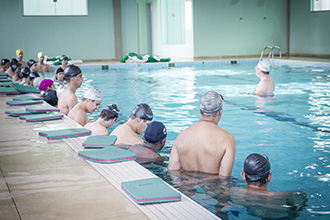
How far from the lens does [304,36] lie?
21062mm

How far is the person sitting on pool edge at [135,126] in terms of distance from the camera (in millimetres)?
4996

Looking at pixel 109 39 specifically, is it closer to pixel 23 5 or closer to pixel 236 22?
pixel 23 5

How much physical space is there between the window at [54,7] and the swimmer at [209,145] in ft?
61.2

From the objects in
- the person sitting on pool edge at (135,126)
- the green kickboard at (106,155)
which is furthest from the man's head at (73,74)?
the green kickboard at (106,155)

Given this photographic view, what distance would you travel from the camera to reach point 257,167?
3.44 m

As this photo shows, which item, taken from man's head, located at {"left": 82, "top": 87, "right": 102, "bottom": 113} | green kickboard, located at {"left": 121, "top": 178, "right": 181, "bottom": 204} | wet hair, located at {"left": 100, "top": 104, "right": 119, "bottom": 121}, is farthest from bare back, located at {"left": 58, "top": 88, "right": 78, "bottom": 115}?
green kickboard, located at {"left": 121, "top": 178, "right": 181, "bottom": 204}

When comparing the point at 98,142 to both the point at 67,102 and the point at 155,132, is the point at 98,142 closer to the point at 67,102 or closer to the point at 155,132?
the point at 155,132

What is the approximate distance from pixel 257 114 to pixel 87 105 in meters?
3.43

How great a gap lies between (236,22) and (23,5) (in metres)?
10.5

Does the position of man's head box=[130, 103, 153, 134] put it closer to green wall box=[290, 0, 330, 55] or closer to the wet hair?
the wet hair

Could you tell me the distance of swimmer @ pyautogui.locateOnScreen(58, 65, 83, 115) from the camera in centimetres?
668

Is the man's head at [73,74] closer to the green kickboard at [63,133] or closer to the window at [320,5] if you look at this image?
the green kickboard at [63,133]

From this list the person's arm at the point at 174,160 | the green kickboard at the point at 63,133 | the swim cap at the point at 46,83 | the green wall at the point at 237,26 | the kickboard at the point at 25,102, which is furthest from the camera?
the green wall at the point at 237,26

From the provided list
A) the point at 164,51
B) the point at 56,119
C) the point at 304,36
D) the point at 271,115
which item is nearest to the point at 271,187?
the point at 56,119
